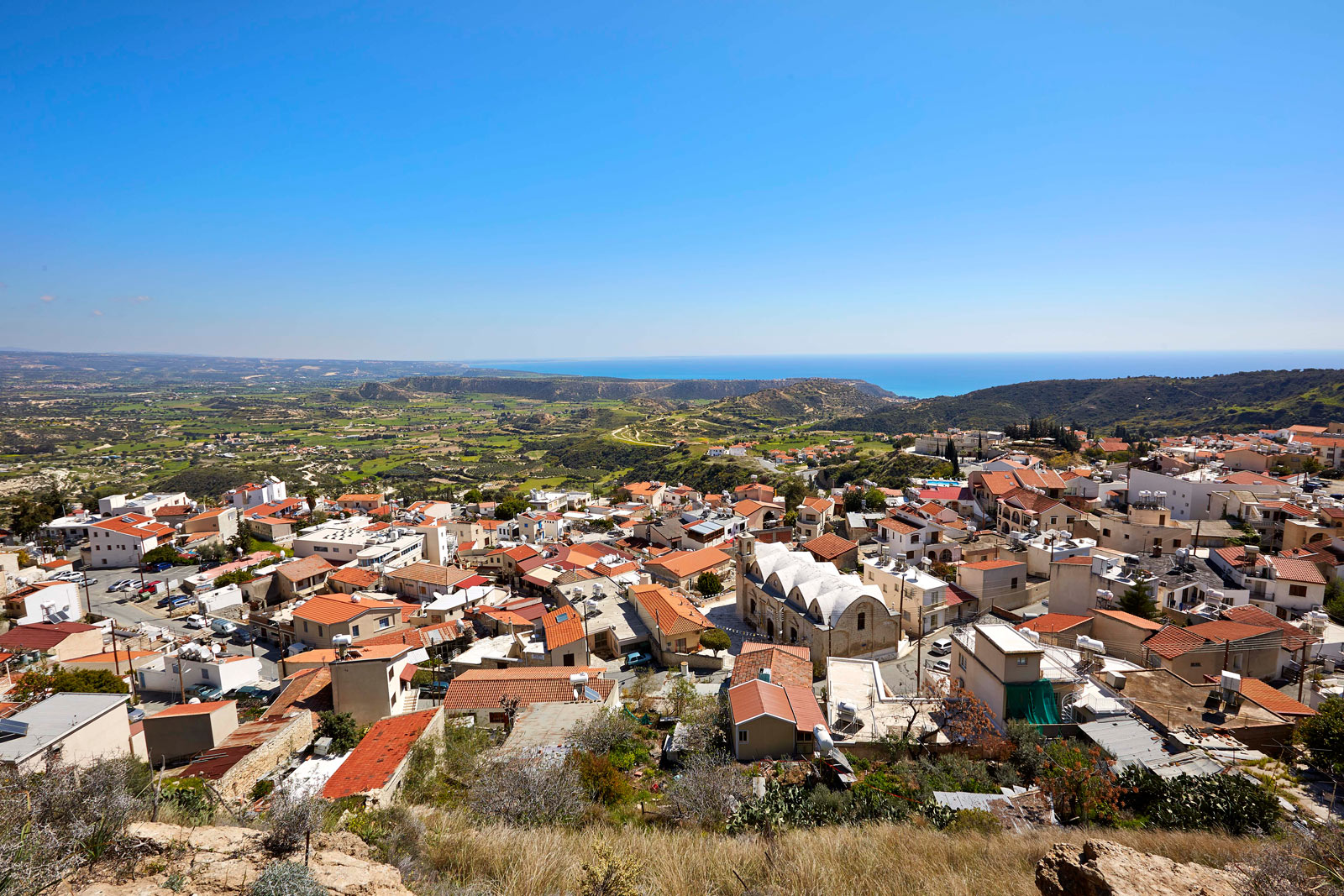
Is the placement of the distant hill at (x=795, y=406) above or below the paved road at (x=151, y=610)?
above

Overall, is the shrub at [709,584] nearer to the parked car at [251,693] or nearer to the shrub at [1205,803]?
the parked car at [251,693]

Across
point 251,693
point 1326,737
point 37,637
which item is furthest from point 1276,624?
point 37,637

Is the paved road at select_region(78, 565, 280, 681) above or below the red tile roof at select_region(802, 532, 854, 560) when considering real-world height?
below

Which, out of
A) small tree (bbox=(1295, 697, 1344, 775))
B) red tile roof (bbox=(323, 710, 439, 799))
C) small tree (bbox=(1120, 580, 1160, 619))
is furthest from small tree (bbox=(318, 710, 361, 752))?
small tree (bbox=(1120, 580, 1160, 619))

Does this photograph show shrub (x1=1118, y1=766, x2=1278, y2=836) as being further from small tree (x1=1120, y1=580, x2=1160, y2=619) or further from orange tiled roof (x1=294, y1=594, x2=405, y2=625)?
orange tiled roof (x1=294, y1=594, x2=405, y2=625)

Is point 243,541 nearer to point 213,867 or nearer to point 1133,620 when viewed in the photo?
point 213,867

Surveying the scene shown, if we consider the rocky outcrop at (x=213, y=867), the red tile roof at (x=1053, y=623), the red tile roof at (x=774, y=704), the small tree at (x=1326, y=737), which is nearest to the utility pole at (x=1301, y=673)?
the small tree at (x=1326, y=737)
